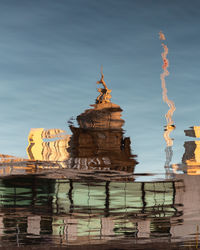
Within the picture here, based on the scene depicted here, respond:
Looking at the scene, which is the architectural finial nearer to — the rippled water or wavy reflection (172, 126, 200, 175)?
the rippled water

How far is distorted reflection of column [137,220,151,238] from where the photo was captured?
8.08 metres

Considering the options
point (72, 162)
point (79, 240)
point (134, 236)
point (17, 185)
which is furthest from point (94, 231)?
point (17, 185)

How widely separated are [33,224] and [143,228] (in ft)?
9.80

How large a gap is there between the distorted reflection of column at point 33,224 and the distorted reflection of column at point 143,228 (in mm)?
2720

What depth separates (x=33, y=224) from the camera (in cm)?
Answer: 847

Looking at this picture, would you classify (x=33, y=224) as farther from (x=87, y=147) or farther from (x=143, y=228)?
(x=87, y=147)

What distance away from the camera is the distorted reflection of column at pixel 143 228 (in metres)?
8.08

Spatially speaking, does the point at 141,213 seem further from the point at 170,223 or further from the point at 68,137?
the point at 68,137

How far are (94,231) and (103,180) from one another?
61.7 inches

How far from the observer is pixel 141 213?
28.8 ft

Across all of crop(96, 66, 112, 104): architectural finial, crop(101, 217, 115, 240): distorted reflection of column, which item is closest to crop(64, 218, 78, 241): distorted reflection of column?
crop(101, 217, 115, 240): distorted reflection of column

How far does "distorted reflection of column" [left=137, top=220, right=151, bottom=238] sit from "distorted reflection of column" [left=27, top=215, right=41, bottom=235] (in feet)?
8.92

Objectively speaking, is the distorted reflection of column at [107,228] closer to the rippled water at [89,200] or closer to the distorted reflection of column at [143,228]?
the rippled water at [89,200]

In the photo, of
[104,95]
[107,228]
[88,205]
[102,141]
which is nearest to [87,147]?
[102,141]
